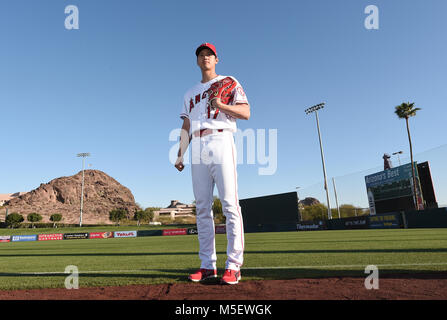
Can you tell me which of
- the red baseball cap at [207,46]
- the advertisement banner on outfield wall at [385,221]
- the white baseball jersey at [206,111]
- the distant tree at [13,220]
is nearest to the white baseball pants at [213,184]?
the white baseball jersey at [206,111]

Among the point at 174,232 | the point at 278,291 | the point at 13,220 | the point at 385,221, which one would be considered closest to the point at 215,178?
the point at 278,291

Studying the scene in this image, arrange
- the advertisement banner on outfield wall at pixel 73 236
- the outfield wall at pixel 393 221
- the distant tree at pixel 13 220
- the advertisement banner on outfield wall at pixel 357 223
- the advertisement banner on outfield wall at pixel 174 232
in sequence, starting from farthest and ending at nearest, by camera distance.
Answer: the distant tree at pixel 13 220, the advertisement banner on outfield wall at pixel 174 232, the advertisement banner on outfield wall at pixel 73 236, the advertisement banner on outfield wall at pixel 357 223, the outfield wall at pixel 393 221

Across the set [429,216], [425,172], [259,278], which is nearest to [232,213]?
[259,278]

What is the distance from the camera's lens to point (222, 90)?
3072 millimetres

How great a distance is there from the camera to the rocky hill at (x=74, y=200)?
390 ft

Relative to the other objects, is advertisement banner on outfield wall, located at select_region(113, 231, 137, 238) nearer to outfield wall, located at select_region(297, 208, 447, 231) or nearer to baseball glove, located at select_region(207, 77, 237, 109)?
outfield wall, located at select_region(297, 208, 447, 231)

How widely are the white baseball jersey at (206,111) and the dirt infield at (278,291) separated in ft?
5.11

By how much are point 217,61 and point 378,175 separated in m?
32.2

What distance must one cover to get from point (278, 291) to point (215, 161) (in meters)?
1.31

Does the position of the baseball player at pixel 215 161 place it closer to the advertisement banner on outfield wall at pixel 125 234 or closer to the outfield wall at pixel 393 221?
the outfield wall at pixel 393 221

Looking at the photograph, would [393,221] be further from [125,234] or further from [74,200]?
[74,200]
